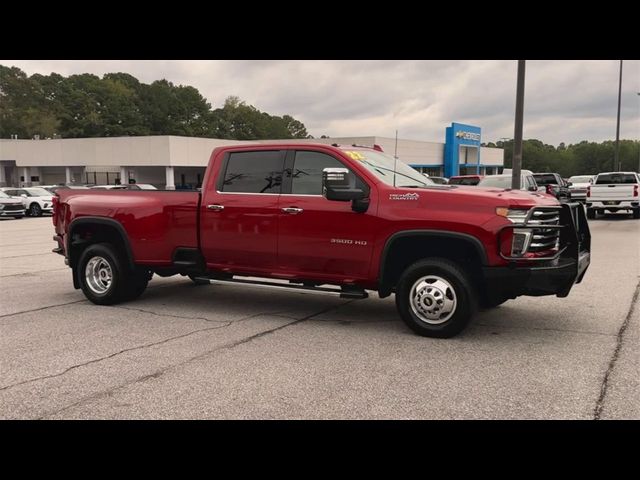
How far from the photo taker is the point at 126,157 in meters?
49.9

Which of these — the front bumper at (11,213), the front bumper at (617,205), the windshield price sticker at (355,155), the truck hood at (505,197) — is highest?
the windshield price sticker at (355,155)

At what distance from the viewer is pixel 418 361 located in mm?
5164

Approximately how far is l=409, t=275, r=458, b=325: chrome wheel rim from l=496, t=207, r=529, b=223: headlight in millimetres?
871

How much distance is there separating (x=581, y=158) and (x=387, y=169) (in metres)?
162

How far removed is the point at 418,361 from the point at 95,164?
51.2 meters

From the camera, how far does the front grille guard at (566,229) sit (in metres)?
5.53

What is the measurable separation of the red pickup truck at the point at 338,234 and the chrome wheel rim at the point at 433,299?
11mm

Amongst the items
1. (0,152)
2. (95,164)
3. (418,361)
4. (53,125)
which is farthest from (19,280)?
(53,125)

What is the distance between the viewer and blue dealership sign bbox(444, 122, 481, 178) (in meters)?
61.0

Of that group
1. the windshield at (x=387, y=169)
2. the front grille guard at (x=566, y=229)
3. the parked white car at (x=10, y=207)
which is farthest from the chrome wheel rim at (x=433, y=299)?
the parked white car at (x=10, y=207)

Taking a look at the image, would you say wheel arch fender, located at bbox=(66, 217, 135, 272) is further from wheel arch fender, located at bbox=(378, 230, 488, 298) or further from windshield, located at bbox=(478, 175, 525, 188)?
windshield, located at bbox=(478, 175, 525, 188)

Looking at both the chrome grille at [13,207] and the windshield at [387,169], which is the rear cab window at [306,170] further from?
the chrome grille at [13,207]

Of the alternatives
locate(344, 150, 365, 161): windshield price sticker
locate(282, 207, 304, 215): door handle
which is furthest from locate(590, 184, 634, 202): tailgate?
locate(282, 207, 304, 215): door handle
